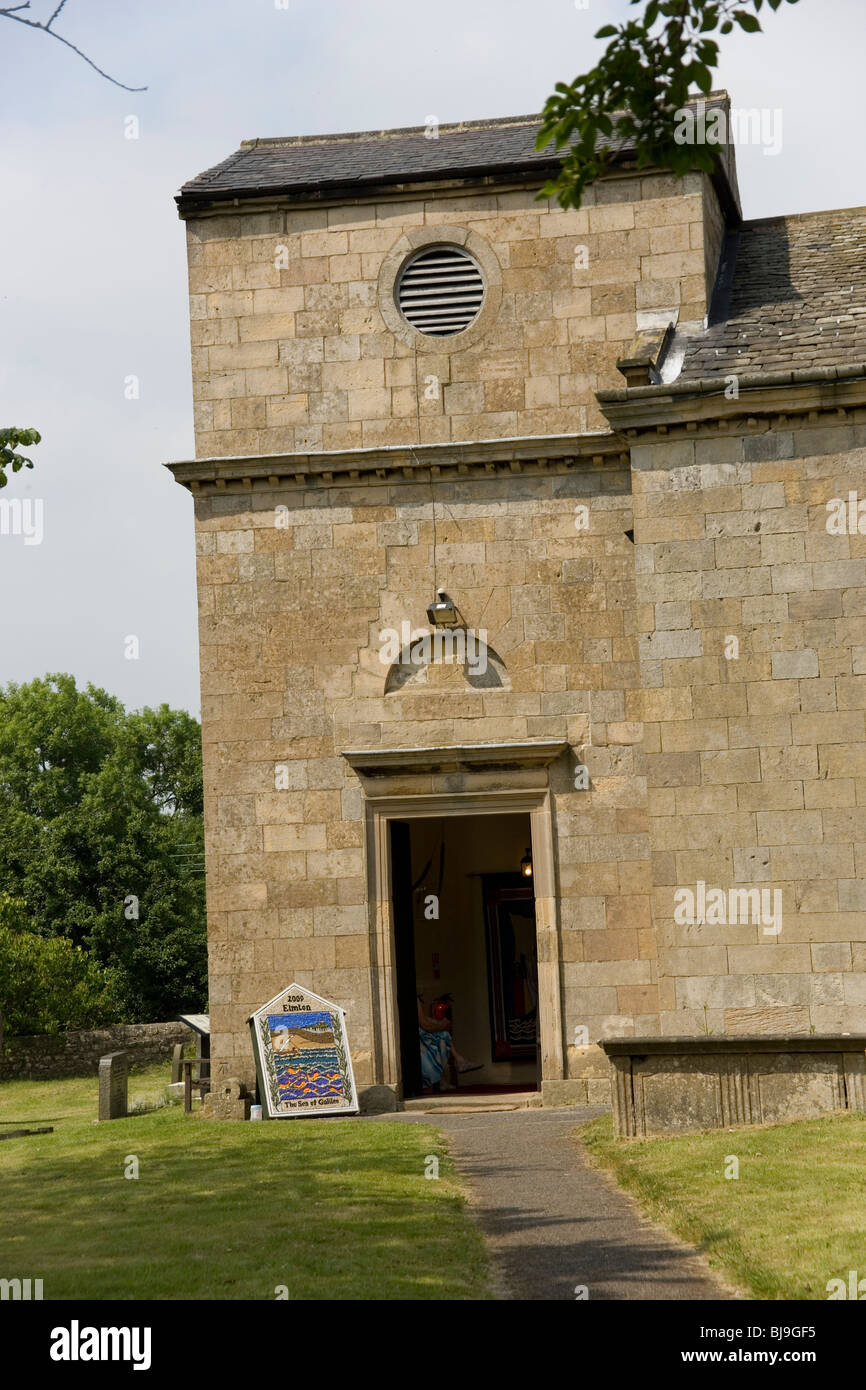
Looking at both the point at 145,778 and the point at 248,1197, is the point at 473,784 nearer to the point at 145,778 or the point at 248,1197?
the point at 248,1197

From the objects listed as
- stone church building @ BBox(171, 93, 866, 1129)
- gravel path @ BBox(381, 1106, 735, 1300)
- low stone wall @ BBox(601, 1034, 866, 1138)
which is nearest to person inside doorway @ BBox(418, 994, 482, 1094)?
stone church building @ BBox(171, 93, 866, 1129)

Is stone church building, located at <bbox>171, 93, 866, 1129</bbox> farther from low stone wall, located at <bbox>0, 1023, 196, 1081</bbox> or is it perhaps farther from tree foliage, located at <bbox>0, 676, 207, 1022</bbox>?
tree foliage, located at <bbox>0, 676, 207, 1022</bbox>

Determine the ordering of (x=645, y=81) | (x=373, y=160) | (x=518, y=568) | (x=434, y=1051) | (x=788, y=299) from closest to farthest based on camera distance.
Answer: (x=645, y=81) < (x=518, y=568) < (x=788, y=299) < (x=373, y=160) < (x=434, y=1051)

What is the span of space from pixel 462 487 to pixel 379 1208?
854 centimetres

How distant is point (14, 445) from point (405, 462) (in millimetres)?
5431

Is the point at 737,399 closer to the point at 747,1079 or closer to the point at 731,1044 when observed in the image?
the point at 731,1044

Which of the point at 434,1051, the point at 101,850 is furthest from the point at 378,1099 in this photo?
the point at 101,850

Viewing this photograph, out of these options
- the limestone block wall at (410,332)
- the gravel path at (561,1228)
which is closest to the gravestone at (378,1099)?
the gravel path at (561,1228)

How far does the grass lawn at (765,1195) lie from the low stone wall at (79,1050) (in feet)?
59.2

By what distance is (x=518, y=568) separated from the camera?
16.7 metres

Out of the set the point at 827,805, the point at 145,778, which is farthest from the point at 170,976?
the point at 827,805

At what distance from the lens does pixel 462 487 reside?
1683 centimetres

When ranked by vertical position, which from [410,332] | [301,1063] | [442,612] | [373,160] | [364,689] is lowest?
[301,1063]

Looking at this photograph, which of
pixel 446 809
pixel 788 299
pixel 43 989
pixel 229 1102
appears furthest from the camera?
pixel 43 989
